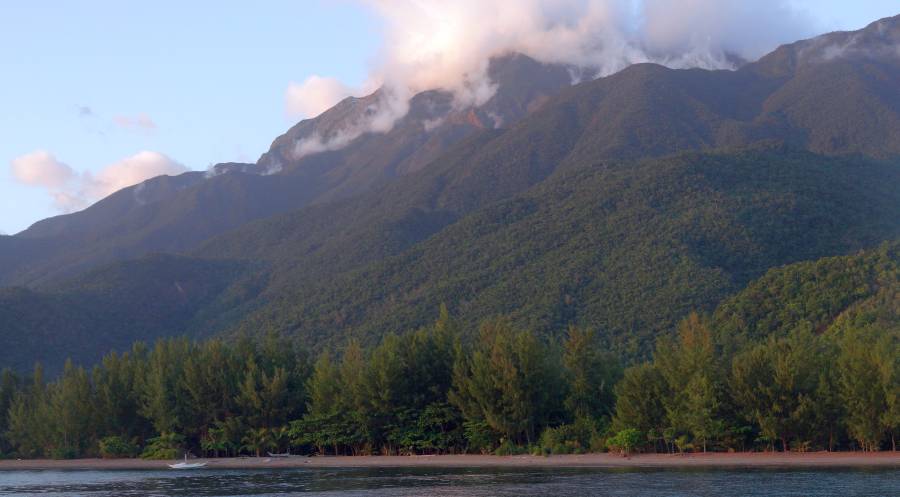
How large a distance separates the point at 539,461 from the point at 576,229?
2398 inches

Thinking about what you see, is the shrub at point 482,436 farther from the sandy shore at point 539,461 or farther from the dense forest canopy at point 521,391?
the sandy shore at point 539,461

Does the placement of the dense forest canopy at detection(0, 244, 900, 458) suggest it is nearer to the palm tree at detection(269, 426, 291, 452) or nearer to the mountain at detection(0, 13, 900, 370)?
the palm tree at detection(269, 426, 291, 452)

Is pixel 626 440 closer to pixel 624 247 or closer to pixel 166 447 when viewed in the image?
pixel 166 447

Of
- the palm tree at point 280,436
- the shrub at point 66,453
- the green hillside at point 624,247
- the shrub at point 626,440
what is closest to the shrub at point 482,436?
the shrub at point 626,440

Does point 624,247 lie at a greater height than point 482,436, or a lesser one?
greater

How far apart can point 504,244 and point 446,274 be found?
7517 millimetres

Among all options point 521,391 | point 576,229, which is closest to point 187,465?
point 521,391

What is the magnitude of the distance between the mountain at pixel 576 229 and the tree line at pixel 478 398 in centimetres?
2160

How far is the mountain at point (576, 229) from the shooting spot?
4035 inches

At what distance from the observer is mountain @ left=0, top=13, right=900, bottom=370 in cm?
10250

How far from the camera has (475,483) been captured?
51.0m

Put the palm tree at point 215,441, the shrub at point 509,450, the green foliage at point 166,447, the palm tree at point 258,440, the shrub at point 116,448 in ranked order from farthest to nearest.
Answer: the shrub at point 116,448
the green foliage at point 166,447
the palm tree at point 215,441
the palm tree at point 258,440
the shrub at point 509,450

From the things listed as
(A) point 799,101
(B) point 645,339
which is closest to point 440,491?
(B) point 645,339

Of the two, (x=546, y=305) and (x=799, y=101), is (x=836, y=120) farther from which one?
(x=546, y=305)
